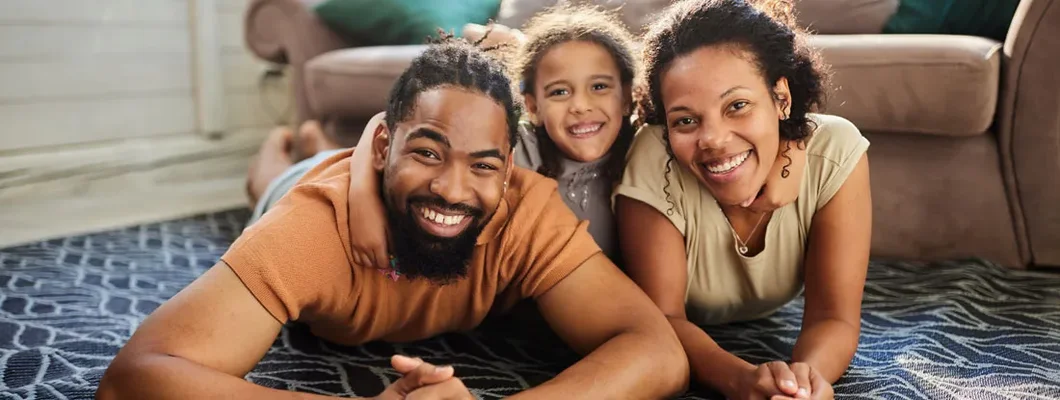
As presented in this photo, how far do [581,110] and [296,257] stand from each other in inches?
20.5

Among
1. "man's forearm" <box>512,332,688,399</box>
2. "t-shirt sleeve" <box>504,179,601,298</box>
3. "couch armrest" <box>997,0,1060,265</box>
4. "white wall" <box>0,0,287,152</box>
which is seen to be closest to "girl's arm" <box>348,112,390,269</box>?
"t-shirt sleeve" <box>504,179,601,298</box>

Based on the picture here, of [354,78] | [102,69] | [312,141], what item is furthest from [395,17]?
[102,69]

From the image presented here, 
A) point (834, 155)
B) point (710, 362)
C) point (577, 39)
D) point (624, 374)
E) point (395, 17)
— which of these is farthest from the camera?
point (395, 17)

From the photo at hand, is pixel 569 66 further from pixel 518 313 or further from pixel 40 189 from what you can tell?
pixel 40 189

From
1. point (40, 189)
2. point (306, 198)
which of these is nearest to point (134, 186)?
point (40, 189)

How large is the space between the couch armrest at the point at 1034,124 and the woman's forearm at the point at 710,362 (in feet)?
3.14

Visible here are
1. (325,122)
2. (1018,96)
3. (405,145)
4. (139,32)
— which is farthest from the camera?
(139,32)

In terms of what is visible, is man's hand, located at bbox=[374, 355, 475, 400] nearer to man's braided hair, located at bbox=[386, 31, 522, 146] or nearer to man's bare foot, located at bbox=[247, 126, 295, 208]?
man's braided hair, located at bbox=[386, 31, 522, 146]

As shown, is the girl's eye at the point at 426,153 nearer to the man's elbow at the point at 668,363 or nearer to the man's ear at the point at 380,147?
the man's ear at the point at 380,147

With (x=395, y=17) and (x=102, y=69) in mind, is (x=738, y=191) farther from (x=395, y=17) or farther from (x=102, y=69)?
(x=102, y=69)

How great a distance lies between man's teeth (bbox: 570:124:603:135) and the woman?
0.07m

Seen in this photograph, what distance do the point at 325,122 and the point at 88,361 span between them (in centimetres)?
129

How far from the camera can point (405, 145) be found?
122 cm

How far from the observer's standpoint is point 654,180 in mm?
1443
